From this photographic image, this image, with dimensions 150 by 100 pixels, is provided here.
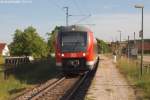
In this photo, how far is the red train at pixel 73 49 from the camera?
2480 cm

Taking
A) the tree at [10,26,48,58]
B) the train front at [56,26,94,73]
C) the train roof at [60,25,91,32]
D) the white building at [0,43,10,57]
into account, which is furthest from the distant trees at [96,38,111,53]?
the white building at [0,43,10,57]

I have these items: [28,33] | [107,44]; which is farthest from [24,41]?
[107,44]

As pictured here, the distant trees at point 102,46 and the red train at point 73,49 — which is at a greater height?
the distant trees at point 102,46

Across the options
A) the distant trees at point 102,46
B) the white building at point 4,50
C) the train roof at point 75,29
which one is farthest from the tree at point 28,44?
the train roof at point 75,29

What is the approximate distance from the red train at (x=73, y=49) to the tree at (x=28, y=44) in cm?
5862

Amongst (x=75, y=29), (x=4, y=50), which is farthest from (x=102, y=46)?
(x=75, y=29)

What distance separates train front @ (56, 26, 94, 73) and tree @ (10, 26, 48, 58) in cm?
5860

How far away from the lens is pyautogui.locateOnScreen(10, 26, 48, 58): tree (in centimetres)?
8481

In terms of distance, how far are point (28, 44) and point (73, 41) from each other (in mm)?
62260

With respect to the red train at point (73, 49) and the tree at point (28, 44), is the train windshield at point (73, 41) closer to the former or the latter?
the red train at point (73, 49)

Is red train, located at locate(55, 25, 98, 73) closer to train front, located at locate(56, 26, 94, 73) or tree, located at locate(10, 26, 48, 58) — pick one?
train front, located at locate(56, 26, 94, 73)

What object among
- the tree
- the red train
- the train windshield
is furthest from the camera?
the tree

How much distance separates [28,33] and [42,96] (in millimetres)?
71504

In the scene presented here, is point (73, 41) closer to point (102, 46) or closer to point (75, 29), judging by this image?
point (75, 29)
